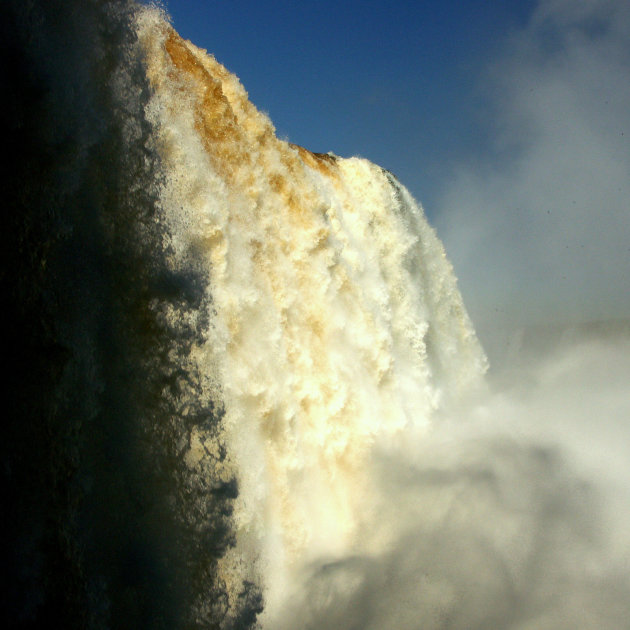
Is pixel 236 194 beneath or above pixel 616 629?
above

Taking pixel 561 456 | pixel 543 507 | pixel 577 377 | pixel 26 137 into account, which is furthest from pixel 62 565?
pixel 577 377

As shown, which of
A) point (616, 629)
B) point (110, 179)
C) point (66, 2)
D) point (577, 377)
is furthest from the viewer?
point (577, 377)

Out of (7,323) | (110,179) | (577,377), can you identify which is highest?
(577,377)

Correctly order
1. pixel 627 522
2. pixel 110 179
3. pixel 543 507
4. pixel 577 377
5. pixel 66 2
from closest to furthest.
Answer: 1. pixel 66 2
2. pixel 110 179
3. pixel 627 522
4. pixel 543 507
5. pixel 577 377

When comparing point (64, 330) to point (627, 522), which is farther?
point (627, 522)

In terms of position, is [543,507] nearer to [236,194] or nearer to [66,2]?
[236,194]

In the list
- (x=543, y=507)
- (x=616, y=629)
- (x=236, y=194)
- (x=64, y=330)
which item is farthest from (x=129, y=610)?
(x=543, y=507)
